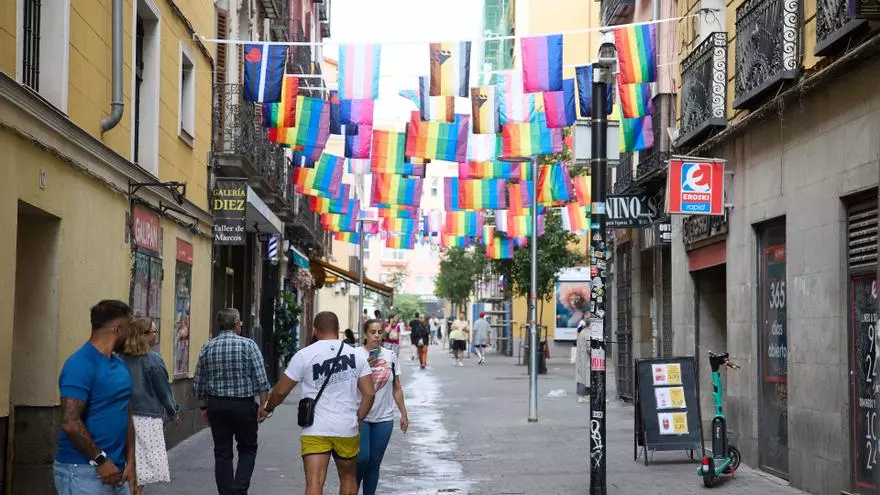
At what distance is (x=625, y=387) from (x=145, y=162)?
12.4 meters

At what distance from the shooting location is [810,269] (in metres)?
12.5

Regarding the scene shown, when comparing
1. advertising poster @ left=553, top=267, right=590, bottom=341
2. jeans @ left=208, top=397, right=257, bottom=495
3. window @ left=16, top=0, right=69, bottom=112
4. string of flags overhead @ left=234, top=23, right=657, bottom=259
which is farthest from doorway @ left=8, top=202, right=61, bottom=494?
advertising poster @ left=553, top=267, right=590, bottom=341

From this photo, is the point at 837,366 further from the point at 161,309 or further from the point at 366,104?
the point at 366,104

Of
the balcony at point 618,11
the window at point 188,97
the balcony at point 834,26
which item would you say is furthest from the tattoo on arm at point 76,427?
the balcony at point 618,11

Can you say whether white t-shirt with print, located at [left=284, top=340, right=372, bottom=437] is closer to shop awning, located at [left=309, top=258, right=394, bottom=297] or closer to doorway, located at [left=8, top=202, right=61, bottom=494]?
doorway, located at [left=8, top=202, right=61, bottom=494]

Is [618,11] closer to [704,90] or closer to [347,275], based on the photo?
[704,90]

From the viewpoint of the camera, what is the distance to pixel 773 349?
14.2m

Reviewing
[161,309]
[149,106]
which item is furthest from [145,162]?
[161,309]

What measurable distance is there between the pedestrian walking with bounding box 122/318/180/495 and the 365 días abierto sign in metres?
7.21

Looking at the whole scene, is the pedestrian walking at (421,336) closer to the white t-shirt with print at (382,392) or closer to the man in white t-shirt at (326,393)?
the white t-shirt with print at (382,392)

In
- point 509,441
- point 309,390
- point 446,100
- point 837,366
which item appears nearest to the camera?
point 309,390

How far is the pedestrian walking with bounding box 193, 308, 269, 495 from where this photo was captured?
1077cm

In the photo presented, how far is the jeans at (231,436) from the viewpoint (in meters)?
10.8

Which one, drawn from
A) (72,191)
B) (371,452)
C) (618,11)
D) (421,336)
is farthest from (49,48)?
(421,336)
